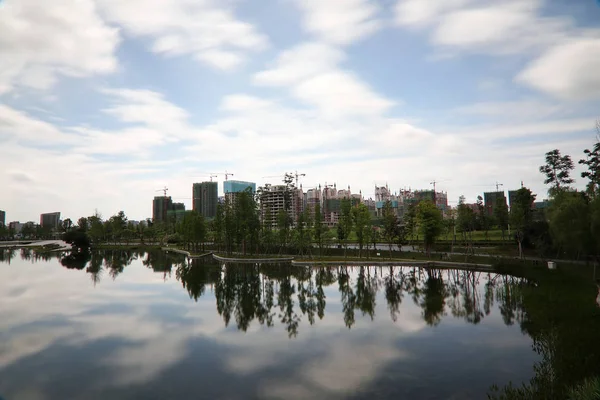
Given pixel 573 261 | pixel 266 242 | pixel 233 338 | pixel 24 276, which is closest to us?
pixel 233 338

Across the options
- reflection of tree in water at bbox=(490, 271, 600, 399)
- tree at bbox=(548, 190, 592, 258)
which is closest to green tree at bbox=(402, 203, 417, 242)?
tree at bbox=(548, 190, 592, 258)

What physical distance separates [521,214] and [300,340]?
149 ft

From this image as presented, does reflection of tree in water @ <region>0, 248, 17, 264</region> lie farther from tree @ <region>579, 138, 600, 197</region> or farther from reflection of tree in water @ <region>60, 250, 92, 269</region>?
tree @ <region>579, 138, 600, 197</region>

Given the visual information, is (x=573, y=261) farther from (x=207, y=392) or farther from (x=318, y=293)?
(x=207, y=392)

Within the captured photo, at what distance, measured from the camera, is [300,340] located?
23.1m

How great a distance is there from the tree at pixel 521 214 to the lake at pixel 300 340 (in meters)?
15.0

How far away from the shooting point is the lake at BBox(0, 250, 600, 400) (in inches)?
642

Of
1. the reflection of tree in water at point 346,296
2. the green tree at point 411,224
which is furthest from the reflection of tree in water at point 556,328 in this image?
the green tree at point 411,224

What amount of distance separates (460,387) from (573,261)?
120 feet

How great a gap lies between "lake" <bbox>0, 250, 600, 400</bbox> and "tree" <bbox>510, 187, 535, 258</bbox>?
15.0m

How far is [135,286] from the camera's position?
1768 inches

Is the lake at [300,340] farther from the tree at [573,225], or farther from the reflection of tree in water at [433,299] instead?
the tree at [573,225]

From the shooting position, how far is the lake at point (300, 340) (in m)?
16.3

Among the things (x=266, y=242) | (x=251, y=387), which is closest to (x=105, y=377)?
(x=251, y=387)
